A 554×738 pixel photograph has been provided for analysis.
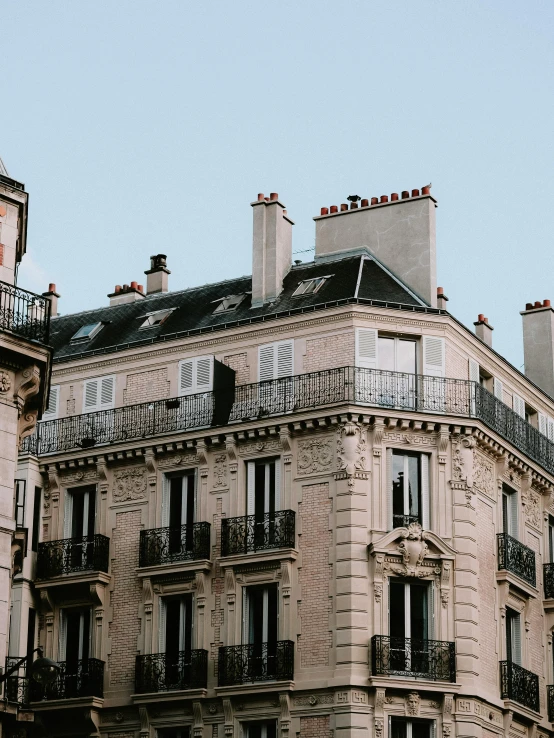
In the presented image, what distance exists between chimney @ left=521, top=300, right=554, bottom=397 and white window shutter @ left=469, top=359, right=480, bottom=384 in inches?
217

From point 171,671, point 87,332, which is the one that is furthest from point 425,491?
point 87,332

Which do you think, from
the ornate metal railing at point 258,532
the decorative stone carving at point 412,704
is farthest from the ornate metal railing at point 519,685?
the ornate metal railing at point 258,532

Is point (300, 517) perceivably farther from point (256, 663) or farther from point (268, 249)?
point (268, 249)

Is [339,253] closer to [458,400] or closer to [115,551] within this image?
[458,400]

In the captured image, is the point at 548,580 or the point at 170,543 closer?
the point at 170,543

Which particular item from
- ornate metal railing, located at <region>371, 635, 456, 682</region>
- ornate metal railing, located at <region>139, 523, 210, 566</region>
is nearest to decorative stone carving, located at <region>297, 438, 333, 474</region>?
ornate metal railing, located at <region>139, 523, 210, 566</region>

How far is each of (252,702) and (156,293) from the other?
1333 cm

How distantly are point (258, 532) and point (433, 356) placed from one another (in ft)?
18.7

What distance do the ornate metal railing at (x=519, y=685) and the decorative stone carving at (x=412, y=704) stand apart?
2816 mm

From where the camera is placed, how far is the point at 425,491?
1486 inches

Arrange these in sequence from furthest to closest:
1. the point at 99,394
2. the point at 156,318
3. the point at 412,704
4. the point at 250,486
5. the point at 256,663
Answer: the point at 156,318 < the point at 99,394 < the point at 250,486 < the point at 256,663 < the point at 412,704

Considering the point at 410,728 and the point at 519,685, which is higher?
the point at 519,685

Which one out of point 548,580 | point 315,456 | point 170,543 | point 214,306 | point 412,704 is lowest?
point 412,704

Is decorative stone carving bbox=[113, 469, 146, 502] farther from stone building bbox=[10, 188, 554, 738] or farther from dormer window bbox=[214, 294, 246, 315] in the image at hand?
dormer window bbox=[214, 294, 246, 315]
